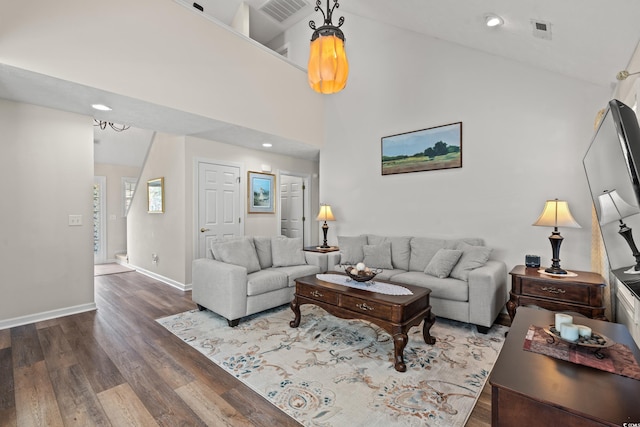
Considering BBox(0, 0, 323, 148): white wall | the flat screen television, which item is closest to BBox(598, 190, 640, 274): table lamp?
the flat screen television

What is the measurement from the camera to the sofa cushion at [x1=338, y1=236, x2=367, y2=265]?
3.99m

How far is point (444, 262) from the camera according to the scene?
318 centimetres

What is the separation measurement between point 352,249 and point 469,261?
1468mm

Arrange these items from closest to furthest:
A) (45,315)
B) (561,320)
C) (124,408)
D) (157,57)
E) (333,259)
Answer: (561,320) → (124,408) → (157,57) → (45,315) → (333,259)

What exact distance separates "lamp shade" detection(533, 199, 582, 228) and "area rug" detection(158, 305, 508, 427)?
1136mm

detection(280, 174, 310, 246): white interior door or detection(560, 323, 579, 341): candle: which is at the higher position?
detection(280, 174, 310, 246): white interior door

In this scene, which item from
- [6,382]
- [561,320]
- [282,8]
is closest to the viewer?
[561,320]

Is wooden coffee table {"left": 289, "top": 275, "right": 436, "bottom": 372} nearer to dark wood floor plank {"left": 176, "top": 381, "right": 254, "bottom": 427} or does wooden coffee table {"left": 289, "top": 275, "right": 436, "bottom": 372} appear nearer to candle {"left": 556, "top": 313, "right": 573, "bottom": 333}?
candle {"left": 556, "top": 313, "right": 573, "bottom": 333}

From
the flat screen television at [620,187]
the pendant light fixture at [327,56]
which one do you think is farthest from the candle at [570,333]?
the pendant light fixture at [327,56]

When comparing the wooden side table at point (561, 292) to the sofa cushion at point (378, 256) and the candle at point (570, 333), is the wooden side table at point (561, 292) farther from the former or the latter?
the candle at point (570, 333)

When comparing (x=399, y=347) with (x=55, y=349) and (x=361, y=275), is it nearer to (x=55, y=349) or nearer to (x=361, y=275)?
(x=361, y=275)

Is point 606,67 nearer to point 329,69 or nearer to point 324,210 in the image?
point 329,69

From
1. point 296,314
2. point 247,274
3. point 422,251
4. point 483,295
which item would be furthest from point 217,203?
point 483,295

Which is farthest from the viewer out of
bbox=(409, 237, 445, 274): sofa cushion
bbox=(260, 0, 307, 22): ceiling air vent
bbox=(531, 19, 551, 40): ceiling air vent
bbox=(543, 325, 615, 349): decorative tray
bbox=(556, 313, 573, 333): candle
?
bbox=(260, 0, 307, 22): ceiling air vent
